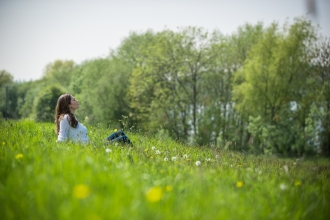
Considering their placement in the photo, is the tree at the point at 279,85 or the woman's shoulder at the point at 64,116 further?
the tree at the point at 279,85

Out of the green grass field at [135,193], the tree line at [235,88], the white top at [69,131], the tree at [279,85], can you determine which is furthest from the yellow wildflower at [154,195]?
the tree at [279,85]

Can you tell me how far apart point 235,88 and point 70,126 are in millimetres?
26110

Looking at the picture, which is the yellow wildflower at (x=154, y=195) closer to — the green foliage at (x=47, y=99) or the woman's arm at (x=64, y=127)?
the woman's arm at (x=64, y=127)

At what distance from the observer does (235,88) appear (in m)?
30.9

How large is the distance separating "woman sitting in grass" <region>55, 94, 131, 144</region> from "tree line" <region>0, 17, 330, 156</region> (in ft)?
53.7

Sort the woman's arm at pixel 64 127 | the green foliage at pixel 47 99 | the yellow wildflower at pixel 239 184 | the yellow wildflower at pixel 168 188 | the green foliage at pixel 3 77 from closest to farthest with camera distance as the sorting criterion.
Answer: the yellow wildflower at pixel 168 188 < the yellow wildflower at pixel 239 184 < the woman's arm at pixel 64 127 < the green foliage at pixel 47 99 < the green foliage at pixel 3 77

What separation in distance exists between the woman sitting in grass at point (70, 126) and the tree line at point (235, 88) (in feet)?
53.7

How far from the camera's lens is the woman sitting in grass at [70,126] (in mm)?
6969

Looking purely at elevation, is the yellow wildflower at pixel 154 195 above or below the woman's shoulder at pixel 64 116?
below

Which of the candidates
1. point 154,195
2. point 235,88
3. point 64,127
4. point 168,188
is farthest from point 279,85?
point 154,195

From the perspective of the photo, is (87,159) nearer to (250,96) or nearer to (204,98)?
(250,96)

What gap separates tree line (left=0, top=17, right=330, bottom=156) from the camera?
27.4 meters

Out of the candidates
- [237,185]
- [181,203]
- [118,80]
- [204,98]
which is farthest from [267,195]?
[118,80]

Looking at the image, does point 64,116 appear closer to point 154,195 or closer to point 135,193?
point 135,193
